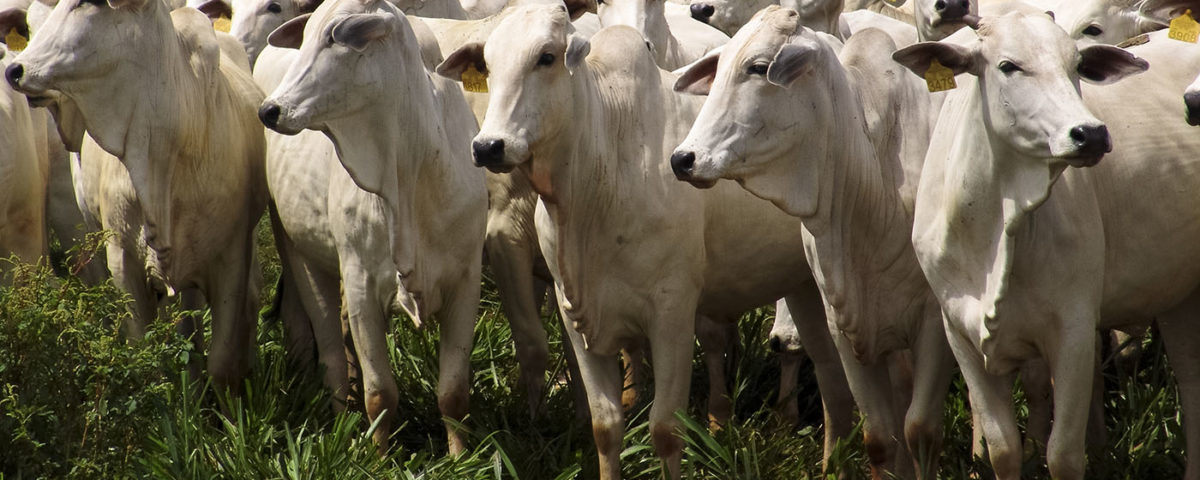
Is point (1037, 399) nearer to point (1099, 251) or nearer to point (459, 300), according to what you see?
point (1099, 251)

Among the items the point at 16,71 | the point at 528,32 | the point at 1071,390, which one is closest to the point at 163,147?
the point at 16,71

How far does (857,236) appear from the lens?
6301 millimetres

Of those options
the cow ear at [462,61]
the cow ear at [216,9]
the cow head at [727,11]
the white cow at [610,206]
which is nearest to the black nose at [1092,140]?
the white cow at [610,206]

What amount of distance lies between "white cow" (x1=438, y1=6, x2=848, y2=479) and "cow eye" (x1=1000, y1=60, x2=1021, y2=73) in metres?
1.58

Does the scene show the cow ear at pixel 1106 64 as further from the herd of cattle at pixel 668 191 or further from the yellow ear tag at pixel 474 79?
the yellow ear tag at pixel 474 79

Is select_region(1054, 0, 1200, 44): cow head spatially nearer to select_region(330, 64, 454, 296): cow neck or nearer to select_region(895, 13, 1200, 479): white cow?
select_region(895, 13, 1200, 479): white cow

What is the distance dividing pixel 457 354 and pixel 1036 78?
9.06ft

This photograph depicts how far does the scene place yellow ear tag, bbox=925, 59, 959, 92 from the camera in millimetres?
5586

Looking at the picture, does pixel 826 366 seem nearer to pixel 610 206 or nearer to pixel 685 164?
pixel 610 206

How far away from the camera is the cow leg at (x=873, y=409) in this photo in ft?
20.8

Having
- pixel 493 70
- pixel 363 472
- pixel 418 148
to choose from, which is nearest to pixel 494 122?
pixel 493 70

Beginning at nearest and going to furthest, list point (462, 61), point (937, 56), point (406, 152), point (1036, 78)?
point (1036, 78)
point (937, 56)
point (462, 61)
point (406, 152)

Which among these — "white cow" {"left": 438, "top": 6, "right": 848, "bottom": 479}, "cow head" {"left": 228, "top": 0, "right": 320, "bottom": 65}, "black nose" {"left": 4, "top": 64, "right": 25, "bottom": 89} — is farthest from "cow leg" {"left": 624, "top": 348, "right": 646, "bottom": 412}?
"cow head" {"left": 228, "top": 0, "right": 320, "bottom": 65}

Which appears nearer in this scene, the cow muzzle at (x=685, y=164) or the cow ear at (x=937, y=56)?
the cow ear at (x=937, y=56)
